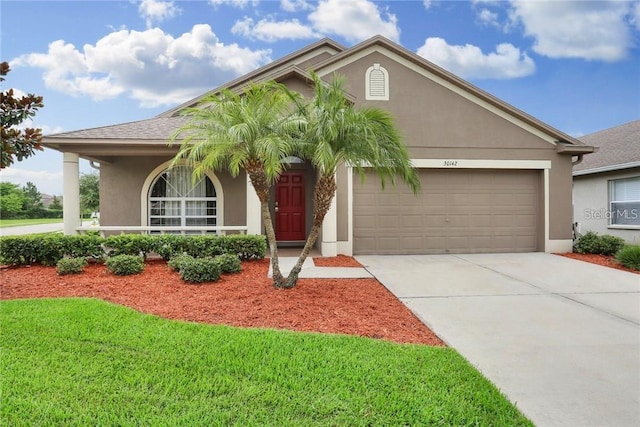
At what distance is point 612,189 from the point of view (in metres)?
13.2

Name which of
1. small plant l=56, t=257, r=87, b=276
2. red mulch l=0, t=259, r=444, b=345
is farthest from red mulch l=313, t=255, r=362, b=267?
small plant l=56, t=257, r=87, b=276

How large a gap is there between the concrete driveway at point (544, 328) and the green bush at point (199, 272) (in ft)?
10.9

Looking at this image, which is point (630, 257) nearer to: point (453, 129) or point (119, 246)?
point (453, 129)

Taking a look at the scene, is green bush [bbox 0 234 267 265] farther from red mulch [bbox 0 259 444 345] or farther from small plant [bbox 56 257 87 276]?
small plant [bbox 56 257 87 276]

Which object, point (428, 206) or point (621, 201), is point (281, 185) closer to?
point (428, 206)

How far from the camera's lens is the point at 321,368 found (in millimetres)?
3354

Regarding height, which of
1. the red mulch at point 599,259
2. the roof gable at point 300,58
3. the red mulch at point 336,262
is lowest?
the red mulch at point 599,259

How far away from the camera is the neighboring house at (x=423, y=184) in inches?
419

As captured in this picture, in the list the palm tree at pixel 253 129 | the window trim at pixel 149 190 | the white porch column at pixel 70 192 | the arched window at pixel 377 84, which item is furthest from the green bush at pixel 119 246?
the arched window at pixel 377 84

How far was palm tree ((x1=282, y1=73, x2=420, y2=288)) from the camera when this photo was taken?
5.22 m

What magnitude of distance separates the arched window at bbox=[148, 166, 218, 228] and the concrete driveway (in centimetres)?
540

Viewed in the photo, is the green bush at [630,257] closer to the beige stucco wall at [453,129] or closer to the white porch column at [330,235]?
the beige stucco wall at [453,129]

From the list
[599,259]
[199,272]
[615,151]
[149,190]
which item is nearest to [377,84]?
[149,190]

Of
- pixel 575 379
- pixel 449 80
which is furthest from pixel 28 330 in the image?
pixel 449 80
